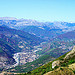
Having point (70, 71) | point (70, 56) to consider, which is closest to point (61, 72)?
point (70, 71)

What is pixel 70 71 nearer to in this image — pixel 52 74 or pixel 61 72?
pixel 61 72

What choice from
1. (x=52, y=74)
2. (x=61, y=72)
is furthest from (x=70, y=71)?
(x=52, y=74)

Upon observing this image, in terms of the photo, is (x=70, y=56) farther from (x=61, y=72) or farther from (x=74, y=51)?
(x=61, y=72)

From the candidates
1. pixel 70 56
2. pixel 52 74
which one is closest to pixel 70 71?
pixel 52 74

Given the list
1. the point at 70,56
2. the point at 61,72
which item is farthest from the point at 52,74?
the point at 70,56

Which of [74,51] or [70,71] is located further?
[74,51]

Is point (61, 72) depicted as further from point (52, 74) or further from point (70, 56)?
point (70, 56)

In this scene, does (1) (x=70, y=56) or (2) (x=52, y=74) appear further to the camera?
(1) (x=70, y=56)

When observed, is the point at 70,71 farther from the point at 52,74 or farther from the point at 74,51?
the point at 74,51

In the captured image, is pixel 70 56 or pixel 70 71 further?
pixel 70 56
